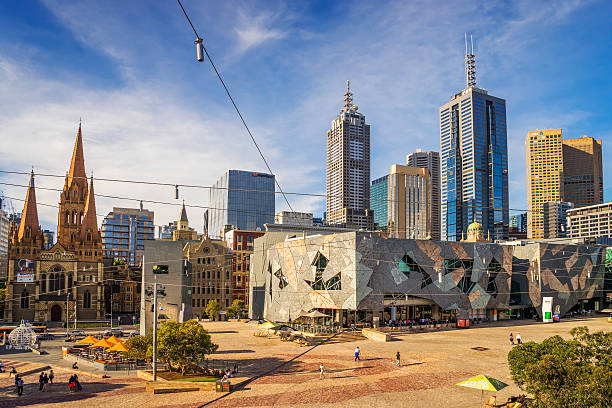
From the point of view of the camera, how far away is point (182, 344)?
1337 inches

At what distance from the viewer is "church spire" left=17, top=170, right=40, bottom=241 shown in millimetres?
111981

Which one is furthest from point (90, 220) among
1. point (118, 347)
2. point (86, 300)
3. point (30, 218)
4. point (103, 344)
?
point (118, 347)

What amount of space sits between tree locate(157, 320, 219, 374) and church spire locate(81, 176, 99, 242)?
9359 centimetres

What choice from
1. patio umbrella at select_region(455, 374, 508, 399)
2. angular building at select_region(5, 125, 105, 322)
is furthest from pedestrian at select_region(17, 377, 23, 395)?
angular building at select_region(5, 125, 105, 322)

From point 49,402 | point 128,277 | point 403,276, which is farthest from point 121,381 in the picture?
point 128,277

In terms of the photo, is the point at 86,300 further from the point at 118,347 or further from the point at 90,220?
the point at 118,347

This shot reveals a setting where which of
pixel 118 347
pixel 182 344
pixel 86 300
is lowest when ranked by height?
pixel 86 300

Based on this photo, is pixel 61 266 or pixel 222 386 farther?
pixel 61 266

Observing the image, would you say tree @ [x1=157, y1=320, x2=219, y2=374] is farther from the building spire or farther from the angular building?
the building spire

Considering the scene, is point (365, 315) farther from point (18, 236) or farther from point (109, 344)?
point (18, 236)

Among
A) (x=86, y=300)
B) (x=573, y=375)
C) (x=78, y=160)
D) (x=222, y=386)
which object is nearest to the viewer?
(x=573, y=375)

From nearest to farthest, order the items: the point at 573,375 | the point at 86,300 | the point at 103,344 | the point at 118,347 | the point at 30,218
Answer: the point at 573,375 < the point at 118,347 < the point at 103,344 < the point at 86,300 < the point at 30,218

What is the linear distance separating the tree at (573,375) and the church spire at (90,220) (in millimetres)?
115808

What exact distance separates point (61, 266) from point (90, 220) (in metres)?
14.5
